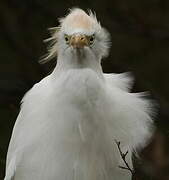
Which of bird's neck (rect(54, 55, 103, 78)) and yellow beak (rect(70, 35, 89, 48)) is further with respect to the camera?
bird's neck (rect(54, 55, 103, 78))

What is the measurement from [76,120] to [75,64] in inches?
14.2

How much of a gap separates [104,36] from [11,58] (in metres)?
3.06

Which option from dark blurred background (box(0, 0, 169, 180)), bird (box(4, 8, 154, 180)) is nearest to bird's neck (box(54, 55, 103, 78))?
bird (box(4, 8, 154, 180))

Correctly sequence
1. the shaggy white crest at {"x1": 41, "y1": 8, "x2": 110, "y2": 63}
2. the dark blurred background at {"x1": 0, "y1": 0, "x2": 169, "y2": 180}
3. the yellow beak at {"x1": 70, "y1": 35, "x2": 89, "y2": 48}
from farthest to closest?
the dark blurred background at {"x1": 0, "y1": 0, "x2": 169, "y2": 180} → the shaggy white crest at {"x1": 41, "y1": 8, "x2": 110, "y2": 63} → the yellow beak at {"x1": 70, "y1": 35, "x2": 89, "y2": 48}

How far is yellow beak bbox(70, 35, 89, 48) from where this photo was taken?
513 centimetres

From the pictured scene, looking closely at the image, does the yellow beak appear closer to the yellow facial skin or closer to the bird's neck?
the yellow facial skin

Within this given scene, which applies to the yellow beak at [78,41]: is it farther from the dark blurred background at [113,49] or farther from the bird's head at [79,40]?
the dark blurred background at [113,49]

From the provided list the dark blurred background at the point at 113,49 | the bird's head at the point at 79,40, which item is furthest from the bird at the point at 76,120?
the dark blurred background at the point at 113,49

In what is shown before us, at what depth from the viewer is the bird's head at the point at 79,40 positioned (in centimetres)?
518

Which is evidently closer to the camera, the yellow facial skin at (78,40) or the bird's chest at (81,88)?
the yellow facial skin at (78,40)

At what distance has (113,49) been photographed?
877 cm

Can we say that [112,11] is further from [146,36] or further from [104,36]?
[104,36]

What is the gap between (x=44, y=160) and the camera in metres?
5.45

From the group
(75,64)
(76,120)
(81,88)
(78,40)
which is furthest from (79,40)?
(76,120)
